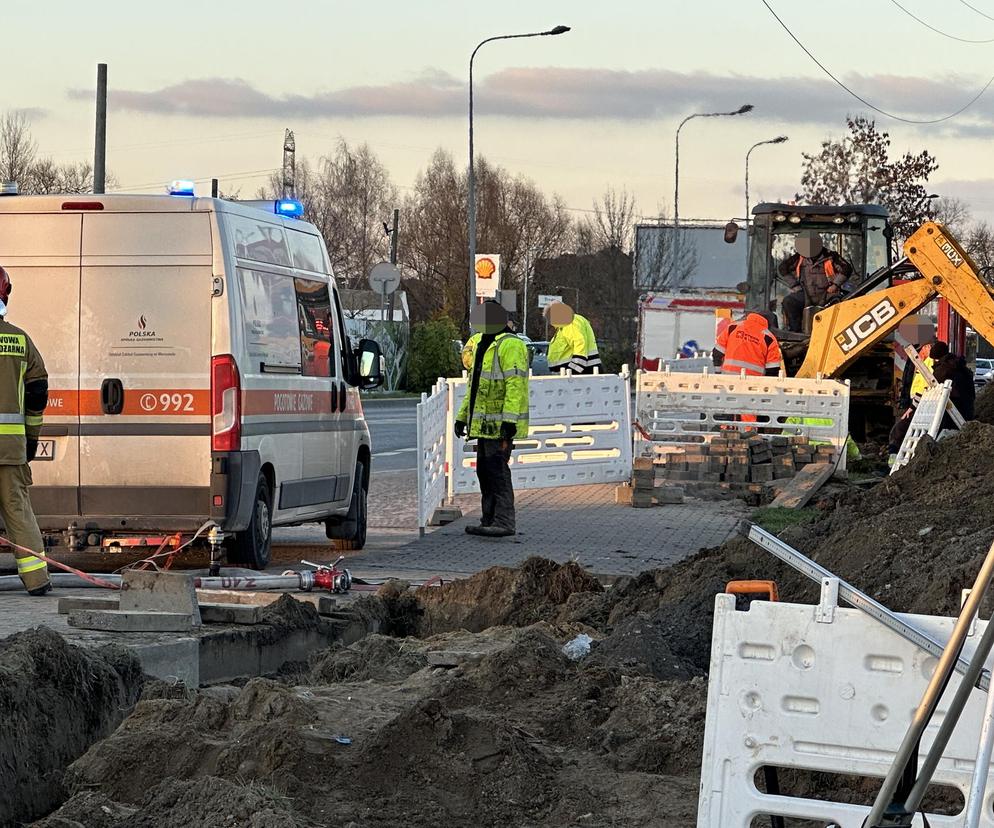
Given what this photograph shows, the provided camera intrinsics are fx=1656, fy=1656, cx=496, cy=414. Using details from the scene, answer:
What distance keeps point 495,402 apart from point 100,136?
1826cm

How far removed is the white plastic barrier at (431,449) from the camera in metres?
14.7

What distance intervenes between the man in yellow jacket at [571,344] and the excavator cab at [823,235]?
212 inches

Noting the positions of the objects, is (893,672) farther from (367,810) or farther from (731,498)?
(731,498)

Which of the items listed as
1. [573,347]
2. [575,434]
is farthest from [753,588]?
[573,347]

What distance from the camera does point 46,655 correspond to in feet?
22.6

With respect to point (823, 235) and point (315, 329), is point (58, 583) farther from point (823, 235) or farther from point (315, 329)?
point (823, 235)

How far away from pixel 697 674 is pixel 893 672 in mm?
3391

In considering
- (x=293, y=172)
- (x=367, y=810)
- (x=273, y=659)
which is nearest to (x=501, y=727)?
(x=367, y=810)

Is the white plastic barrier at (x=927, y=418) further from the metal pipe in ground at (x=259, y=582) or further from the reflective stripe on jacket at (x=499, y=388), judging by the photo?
the metal pipe in ground at (x=259, y=582)

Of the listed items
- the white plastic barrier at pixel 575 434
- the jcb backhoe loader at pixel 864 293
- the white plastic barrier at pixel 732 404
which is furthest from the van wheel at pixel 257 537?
the jcb backhoe loader at pixel 864 293

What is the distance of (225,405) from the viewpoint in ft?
36.8

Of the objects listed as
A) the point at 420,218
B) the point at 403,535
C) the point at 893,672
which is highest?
the point at 420,218

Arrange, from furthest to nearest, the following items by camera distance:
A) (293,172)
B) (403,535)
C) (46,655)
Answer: (293,172) → (403,535) → (46,655)

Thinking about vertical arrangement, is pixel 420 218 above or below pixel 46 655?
above
